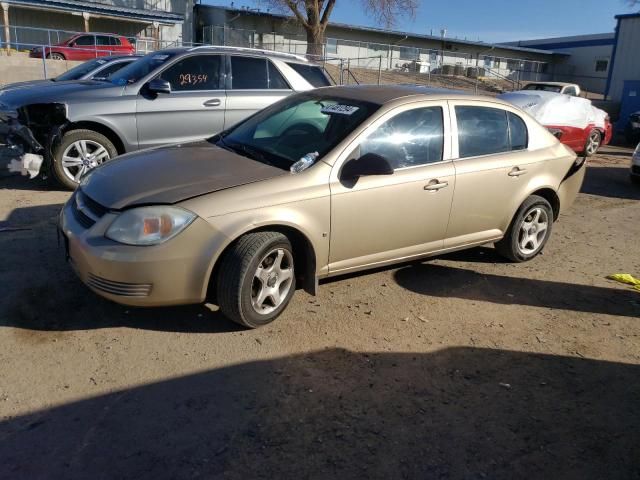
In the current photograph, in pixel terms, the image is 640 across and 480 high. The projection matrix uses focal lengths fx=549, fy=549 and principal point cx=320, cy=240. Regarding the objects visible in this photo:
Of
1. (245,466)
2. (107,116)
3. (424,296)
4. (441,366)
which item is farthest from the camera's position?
(107,116)

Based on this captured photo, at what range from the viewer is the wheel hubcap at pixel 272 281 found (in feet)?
12.1

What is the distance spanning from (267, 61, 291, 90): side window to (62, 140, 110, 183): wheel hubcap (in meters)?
2.52

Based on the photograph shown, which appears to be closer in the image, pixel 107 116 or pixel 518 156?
pixel 518 156

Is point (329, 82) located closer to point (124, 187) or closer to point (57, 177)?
point (57, 177)

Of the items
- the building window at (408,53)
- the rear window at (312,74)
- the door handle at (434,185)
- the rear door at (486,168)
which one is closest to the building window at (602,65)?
the building window at (408,53)

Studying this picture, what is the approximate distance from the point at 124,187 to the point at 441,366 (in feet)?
7.81

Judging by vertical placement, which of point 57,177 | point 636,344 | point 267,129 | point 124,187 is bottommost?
point 636,344

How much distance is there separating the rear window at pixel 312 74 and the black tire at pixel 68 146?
112 inches

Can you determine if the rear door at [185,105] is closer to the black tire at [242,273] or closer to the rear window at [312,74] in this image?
the rear window at [312,74]

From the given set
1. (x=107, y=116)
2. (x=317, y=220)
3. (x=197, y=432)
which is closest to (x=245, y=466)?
(x=197, y=432)

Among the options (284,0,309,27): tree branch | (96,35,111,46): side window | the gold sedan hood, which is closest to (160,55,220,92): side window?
the gold sedan hood

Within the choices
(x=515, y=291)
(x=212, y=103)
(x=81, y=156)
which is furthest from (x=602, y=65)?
(x=81, y=156)

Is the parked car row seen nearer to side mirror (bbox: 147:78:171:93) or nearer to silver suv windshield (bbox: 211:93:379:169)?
silver suv windshield (bbox: 211:93:379:169)

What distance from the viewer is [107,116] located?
265 inches
